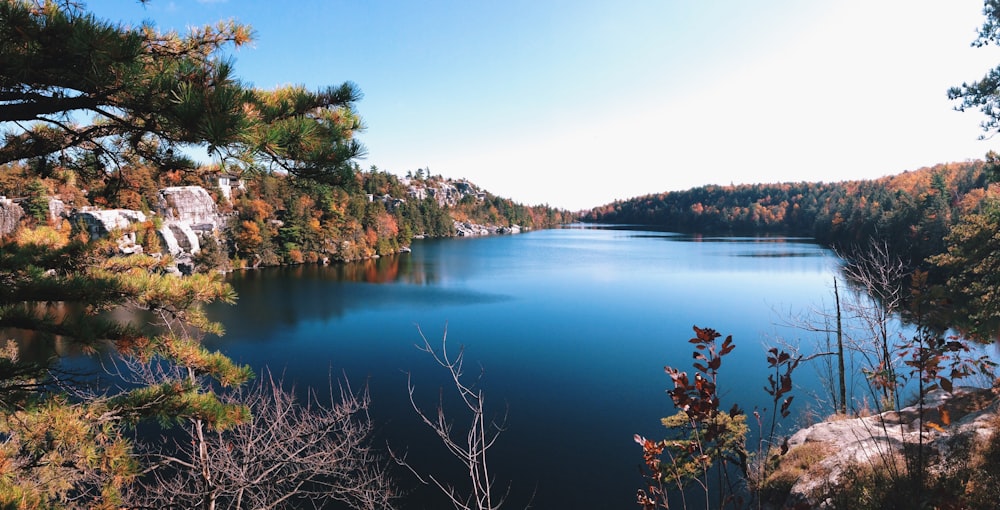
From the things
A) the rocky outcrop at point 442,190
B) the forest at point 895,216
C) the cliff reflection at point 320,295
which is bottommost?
the cliff reflection at point 320,295

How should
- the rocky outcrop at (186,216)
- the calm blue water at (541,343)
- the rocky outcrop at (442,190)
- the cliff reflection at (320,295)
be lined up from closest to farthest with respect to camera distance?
the calm blue water at (541,343), the cliff reflection at (320,295), the rocky outcrop at (186,216), the rocky outcrop at (442,190)

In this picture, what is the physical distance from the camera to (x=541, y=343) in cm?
1756

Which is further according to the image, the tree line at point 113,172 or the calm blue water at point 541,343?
the calm blue water at point 541,343

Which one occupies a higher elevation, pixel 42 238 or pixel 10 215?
pixel 10 215

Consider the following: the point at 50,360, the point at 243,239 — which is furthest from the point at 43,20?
the point at 243,239

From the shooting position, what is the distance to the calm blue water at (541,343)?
33.0 ft

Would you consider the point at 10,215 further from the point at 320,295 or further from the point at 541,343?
the point at 541,343

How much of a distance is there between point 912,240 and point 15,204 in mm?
62714

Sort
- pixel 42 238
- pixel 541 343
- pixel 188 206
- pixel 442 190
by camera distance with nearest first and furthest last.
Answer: pixel 42 238, pixel 541 343, pixel 188 206, pixel 442 190

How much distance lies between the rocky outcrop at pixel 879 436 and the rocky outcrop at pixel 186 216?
43491mm

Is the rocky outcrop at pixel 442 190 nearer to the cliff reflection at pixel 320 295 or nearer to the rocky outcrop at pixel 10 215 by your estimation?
the cliff reflection at pixel 320 295

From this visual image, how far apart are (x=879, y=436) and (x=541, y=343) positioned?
12.9 meters

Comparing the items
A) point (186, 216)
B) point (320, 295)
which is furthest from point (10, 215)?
point (320, 295)

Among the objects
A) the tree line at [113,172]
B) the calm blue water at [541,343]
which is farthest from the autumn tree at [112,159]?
the calm blue water at [541,343]
